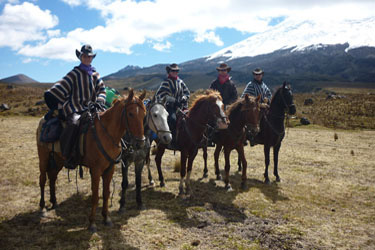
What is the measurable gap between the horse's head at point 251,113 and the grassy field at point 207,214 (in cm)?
232

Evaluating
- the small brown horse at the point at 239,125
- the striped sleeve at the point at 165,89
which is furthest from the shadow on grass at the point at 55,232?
the small brown horse at the point at 239,125

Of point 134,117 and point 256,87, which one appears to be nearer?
point 134,117

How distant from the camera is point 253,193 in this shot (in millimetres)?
9578

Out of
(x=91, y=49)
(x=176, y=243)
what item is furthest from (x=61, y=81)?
(x=176, y=243)

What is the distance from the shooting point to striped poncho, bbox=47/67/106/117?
21.8 ft

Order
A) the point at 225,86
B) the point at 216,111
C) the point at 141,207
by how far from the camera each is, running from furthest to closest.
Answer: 1. the point at 225,86
2. the point at 216,111
3. the point at 141,207

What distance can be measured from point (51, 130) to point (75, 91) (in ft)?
3.64

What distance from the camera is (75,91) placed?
270 inches

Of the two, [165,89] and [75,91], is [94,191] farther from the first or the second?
[165,89]

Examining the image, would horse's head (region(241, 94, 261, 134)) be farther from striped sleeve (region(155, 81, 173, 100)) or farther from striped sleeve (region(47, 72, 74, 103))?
striped sleeve (region(47, 72, 74, 103))

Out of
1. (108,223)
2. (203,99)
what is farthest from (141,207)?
(203,99)

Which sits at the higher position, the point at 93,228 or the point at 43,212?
the point at 43,212

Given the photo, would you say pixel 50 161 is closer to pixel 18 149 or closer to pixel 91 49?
pixel 91 49

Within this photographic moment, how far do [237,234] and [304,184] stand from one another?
5553mm
